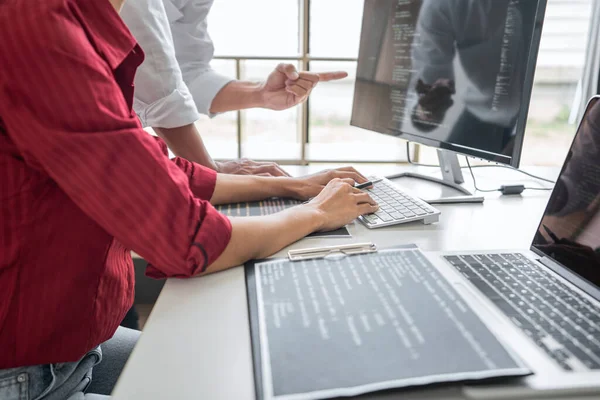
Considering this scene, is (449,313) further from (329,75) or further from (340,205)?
(329,75)

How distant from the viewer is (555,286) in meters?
0.63

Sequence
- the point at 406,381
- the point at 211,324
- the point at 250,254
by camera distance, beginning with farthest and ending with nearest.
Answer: the point at 250,254
the point at 211,324
the point at 406,381

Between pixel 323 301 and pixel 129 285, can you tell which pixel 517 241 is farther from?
pixel 129 285

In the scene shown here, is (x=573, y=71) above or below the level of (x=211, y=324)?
above

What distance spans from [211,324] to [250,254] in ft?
0.55

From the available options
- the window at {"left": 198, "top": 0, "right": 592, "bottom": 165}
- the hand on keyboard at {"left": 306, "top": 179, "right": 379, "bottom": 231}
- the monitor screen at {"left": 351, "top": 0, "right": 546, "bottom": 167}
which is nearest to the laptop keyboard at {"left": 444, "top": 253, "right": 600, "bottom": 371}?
the hand on keyboard at {"left": 306, "top": 179, "right": 379, "bottom": 231}

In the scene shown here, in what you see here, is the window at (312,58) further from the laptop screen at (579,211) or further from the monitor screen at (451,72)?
the laptop screen at (579,211)

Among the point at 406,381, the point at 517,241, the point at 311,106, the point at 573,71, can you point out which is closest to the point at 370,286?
the point at 406,381

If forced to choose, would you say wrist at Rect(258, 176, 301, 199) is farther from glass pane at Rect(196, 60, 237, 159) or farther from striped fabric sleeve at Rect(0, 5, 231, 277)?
glass pane at Rect(196, 60, 237, 159)

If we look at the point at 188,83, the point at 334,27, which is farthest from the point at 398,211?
the point at 334,27

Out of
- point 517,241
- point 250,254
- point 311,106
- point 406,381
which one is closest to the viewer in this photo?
point 406,381

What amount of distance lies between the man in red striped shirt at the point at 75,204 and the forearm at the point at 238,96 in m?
0.79

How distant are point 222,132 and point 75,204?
2.77 metres

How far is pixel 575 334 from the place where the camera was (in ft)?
1.70
